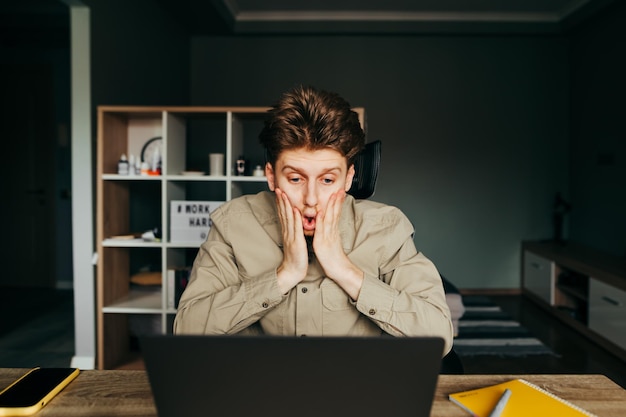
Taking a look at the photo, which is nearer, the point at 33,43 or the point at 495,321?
the point at 495,321

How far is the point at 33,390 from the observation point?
3.23ft

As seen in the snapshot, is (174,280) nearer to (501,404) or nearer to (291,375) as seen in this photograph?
(501,404)

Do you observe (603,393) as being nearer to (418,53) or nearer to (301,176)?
(301,176)

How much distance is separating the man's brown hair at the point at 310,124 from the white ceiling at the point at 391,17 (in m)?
4.03

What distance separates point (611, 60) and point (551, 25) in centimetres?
88

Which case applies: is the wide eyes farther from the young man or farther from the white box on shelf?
the white box on shelf

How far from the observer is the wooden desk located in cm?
94

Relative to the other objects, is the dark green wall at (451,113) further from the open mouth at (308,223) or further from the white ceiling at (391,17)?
the open mouth at (308,223)

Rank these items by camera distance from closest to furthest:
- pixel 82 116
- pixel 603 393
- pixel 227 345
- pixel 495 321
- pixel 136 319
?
pixel 227 345, pixel 603 393, pixel 82 116, pixel 136 319, pixel 495 321

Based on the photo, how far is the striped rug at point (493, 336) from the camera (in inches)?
140

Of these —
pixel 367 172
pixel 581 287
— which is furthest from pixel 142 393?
pixel 581 287

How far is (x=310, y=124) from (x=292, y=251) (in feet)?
1.02

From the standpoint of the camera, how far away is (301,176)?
1.25 m

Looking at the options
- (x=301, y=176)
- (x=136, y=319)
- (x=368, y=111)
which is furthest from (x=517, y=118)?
(x=301, y=176)
